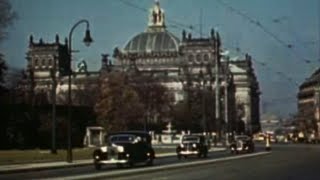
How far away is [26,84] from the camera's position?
13812 centimetres

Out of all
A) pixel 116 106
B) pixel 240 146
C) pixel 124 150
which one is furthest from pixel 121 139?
pixel 116 106

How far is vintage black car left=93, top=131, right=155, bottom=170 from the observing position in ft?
153

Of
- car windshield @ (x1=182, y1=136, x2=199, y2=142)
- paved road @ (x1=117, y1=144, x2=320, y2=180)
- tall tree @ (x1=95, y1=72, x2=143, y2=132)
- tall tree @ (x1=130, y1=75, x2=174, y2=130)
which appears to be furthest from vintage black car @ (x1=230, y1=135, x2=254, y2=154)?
tall tree @ (x1=130, y1=75, x2=174, y2=130)

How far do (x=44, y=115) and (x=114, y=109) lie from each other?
14750mm

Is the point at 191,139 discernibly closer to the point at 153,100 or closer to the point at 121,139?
the point at 121,139

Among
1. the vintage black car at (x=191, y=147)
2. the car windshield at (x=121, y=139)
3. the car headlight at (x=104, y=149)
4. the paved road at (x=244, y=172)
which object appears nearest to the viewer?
the paved road at (x=244, y=172)

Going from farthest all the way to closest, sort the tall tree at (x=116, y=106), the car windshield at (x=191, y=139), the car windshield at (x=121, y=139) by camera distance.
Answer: the tall tree at (x=116, y=106), the car windshield at (x=191, y=139), the car windshield at (x=121, y=139)

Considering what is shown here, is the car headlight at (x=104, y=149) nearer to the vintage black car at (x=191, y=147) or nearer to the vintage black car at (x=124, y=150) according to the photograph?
the vintage black car at (x=124, y=150)

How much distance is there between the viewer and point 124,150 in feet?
154

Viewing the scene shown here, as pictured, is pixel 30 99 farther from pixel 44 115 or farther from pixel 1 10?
pixel 1 10

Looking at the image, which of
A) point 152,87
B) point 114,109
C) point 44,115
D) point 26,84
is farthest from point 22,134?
point 152,87

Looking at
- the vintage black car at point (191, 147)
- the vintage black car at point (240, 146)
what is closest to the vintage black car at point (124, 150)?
the vintage black car at point (191, 147)

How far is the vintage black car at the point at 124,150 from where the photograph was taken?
4672 centimetres

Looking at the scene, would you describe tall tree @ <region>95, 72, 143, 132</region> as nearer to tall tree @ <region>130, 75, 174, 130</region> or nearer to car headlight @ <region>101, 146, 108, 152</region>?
tall tree @ <region>130, 75, 174, 130</region>
